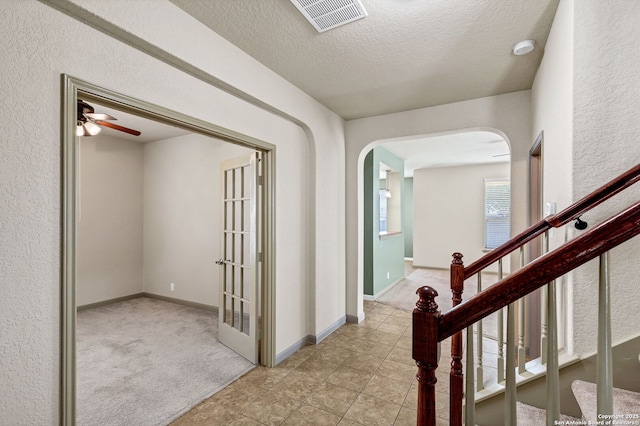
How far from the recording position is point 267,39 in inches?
83.8

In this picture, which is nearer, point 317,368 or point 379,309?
point 317,368

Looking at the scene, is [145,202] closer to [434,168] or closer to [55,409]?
[55,409]

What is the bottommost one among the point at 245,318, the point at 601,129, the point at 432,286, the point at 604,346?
the point at 432,286

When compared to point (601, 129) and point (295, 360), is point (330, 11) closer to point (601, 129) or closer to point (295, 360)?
point (601, 129)

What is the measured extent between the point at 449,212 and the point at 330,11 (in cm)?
674

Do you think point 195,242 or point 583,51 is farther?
point 195,242

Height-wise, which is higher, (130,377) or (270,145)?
(270,145)

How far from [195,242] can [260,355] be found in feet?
8.09

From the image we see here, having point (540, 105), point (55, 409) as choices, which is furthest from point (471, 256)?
point (55, 409)

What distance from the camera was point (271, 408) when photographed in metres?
2.16

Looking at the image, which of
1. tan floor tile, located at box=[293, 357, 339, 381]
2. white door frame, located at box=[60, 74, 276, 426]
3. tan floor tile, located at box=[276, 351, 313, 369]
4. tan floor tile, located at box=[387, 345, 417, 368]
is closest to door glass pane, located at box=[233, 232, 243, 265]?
tan floor tile, located at box=[276, 351, 313, 369]

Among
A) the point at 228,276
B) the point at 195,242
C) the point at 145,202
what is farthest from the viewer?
the point at 145,202

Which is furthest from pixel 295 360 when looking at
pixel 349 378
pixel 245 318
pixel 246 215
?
pixel 246 215

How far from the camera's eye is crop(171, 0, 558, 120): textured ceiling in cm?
181
